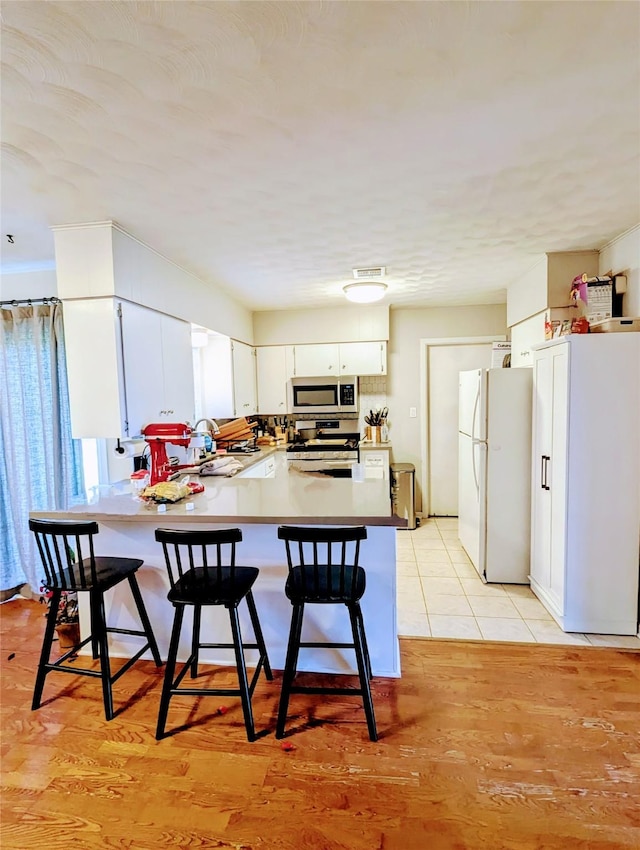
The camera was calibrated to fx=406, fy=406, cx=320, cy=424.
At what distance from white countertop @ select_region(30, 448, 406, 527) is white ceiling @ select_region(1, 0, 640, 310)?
156cm

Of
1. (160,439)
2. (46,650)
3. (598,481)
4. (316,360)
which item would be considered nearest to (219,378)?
(316,360)

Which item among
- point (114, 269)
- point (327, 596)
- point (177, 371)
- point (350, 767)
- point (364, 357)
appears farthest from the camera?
point (364, 357)

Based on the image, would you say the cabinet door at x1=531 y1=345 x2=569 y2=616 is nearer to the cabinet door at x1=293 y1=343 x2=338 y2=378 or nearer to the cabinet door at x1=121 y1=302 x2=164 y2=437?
the cabinet door at x1=293 y1=343 x2=338 y2=378

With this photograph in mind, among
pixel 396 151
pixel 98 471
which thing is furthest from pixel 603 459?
pixel 98 471

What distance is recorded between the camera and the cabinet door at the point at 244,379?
414 centimetres

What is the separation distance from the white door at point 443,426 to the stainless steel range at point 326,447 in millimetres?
931

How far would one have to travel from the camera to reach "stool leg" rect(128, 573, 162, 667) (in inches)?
85.0

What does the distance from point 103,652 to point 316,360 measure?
3452 mm

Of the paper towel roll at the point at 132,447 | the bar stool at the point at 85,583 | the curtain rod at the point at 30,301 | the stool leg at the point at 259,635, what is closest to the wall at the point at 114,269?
the curtain rod at the point at 30,301

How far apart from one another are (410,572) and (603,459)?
5.54 ft

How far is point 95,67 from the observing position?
3.98 feet

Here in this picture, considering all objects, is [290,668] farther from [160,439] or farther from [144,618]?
[160,439]

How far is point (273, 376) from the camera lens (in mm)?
4809

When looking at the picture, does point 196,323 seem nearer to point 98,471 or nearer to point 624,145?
point 98,471
